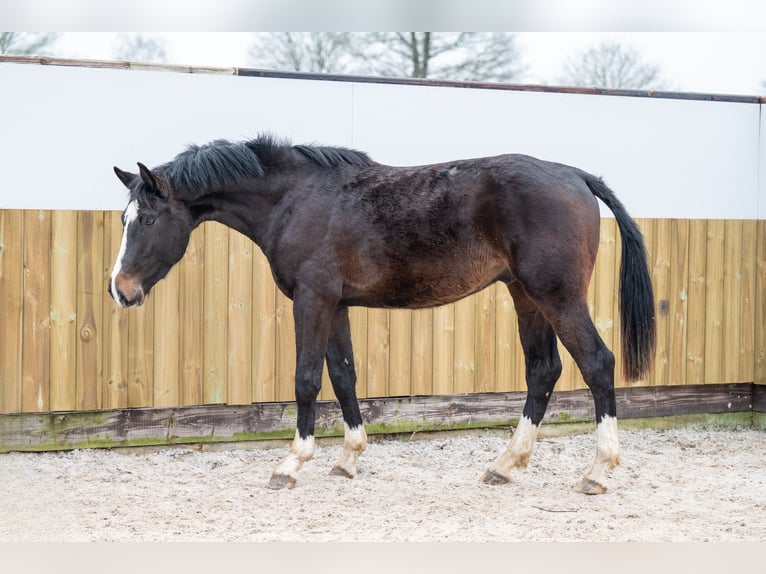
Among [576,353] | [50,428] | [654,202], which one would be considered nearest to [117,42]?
[50,428]

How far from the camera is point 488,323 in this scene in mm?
5477

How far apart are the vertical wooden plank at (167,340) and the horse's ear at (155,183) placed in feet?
2.86

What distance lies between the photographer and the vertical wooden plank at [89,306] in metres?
4.66

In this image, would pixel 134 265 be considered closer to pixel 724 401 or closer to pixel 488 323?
pixel 488 323

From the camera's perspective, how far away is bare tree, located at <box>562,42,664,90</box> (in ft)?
31.3

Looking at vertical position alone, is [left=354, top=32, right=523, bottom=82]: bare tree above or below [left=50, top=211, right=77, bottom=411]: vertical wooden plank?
above

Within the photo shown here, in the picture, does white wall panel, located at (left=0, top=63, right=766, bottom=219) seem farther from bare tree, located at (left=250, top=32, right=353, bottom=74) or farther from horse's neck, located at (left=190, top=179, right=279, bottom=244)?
bare tree, located at (left=250, top=32, right=353, bottom=74)

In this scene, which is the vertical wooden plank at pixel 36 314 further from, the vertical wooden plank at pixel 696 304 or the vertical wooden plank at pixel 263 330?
the vertical wooden plank at pixel 696 304

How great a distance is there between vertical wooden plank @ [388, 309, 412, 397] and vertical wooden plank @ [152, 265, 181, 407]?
4.91ft


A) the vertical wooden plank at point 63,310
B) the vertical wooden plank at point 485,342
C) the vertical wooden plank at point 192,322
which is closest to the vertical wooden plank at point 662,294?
the vertical wooden plank at point 485,342

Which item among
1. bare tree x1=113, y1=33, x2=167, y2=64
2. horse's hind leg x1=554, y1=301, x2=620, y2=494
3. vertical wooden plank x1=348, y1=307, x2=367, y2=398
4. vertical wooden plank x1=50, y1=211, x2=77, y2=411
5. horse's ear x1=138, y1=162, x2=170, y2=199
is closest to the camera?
horse's hind leg x1=554, y1=301, x2=620, y2=494

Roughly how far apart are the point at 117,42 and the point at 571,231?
6.61 m

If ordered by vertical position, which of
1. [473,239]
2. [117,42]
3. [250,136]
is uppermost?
[117,42]

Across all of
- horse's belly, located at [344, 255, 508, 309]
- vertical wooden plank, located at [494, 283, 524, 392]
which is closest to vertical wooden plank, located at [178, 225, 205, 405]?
horse's belly, located at [344, 255, 508, 309]
